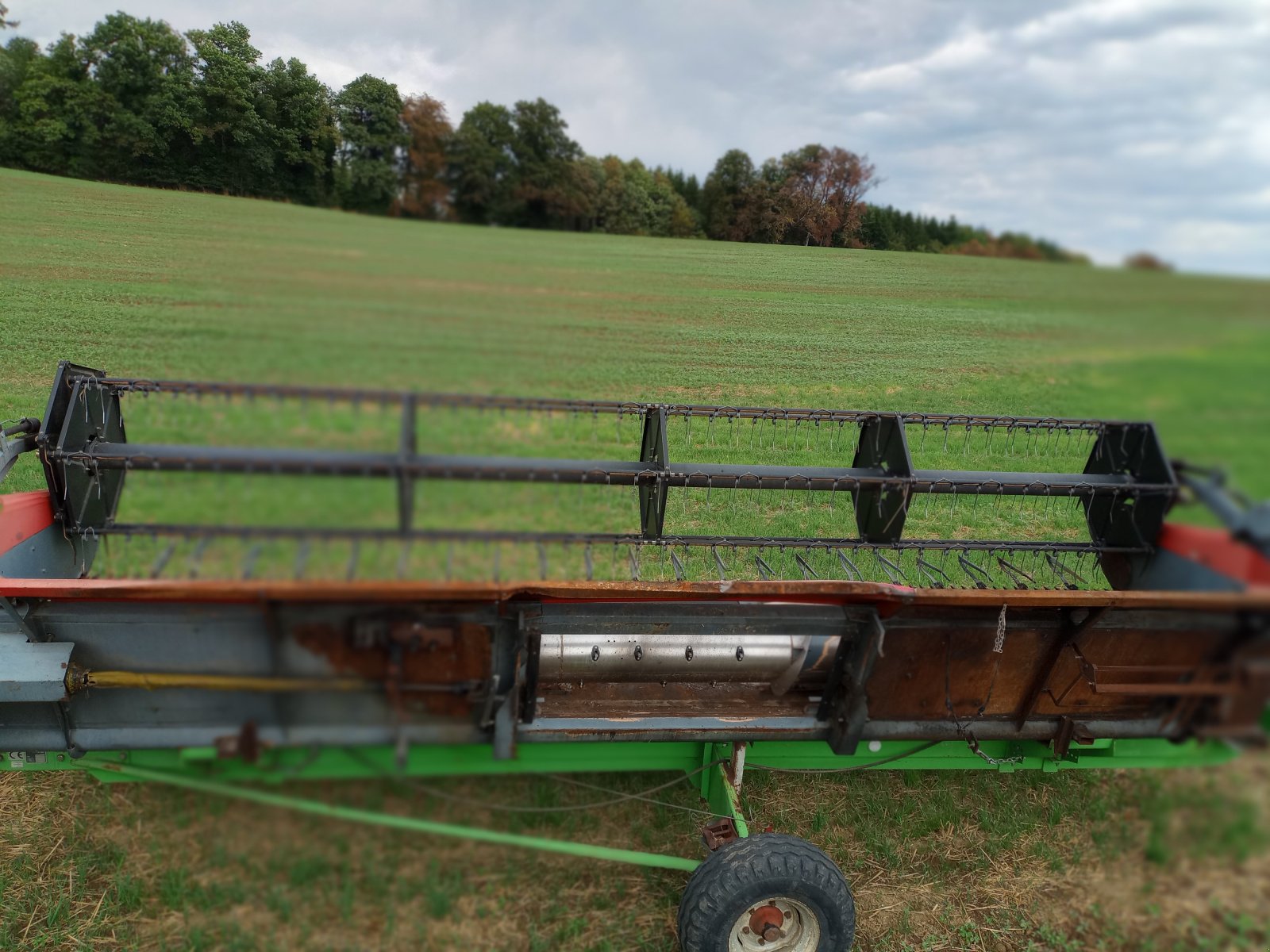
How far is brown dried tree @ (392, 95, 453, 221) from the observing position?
1354 millimetres

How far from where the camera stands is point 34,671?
6.98ft

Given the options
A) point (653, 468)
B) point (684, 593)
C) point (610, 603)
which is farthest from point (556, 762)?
point (653, 468)

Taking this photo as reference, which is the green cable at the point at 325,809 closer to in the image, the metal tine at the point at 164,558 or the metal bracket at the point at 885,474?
the metal tine at the point at 164,558

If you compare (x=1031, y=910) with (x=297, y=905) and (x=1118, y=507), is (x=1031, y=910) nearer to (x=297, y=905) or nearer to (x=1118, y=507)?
(x=1118, y=507)

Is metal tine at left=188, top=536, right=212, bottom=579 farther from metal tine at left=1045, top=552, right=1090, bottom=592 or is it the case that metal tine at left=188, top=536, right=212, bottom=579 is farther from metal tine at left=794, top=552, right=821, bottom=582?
metal tine at left=1045, top=552, right=1090, bottom=592

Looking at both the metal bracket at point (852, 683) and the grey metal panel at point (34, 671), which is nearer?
the grey metal panel at point (34, 671)

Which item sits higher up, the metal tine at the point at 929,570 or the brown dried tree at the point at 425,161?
the brown dried tree at the point at 425,161

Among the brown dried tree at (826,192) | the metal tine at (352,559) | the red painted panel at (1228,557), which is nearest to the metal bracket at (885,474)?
the brown dried tree at (826,192)

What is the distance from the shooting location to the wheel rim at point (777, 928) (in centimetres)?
249

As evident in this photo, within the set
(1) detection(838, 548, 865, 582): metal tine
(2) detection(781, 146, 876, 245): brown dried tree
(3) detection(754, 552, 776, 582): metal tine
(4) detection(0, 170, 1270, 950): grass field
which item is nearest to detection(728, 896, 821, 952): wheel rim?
(4) detection(0, 170, 1270, 950): grass field

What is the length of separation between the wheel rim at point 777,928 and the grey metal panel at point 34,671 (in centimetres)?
228

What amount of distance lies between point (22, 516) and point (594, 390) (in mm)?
2350

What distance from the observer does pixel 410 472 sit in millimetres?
1061

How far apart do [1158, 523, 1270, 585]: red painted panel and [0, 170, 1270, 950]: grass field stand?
94mm
